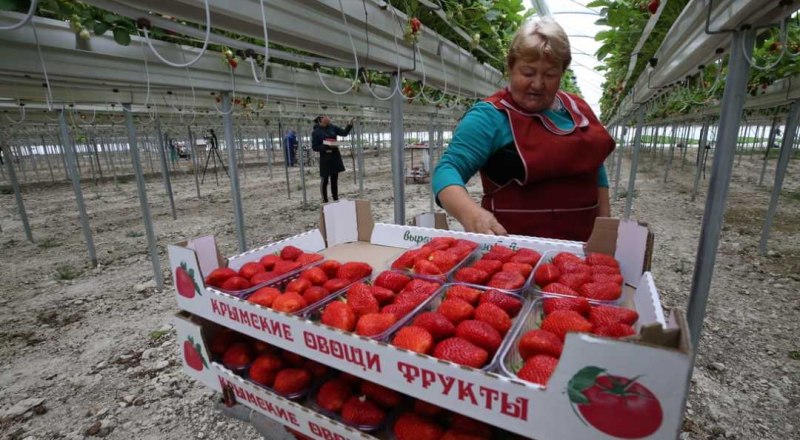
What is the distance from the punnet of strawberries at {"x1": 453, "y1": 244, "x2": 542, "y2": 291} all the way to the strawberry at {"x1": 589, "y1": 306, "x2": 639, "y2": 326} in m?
0.21

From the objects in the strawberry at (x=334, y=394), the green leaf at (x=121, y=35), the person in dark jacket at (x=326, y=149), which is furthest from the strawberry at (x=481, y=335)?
the person in dark jacket at (x=326, y=149)

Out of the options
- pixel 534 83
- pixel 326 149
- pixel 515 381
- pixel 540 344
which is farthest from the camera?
pixel 326 149

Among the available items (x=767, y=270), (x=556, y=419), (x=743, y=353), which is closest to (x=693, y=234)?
(x=767, y=270)

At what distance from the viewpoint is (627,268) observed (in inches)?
46.3

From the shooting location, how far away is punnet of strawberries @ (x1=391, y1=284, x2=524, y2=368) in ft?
2.68

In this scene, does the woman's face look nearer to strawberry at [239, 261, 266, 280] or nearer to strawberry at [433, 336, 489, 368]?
strawberry at [433, 336, 489, 368]

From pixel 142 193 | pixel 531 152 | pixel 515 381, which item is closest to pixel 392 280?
pixel 515 381

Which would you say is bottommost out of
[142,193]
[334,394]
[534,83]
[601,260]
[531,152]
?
[334,394]

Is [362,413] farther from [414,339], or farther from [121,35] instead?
[121,35]

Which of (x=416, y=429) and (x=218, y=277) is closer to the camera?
(x=416, y=429)

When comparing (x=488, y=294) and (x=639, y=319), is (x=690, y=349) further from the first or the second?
(x=488, y=294)

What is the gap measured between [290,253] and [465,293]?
0.69 metres

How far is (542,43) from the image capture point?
1277mm

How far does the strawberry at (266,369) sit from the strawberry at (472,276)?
60 cm
